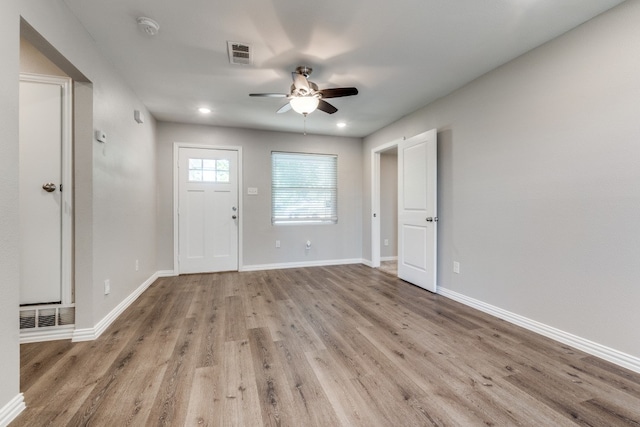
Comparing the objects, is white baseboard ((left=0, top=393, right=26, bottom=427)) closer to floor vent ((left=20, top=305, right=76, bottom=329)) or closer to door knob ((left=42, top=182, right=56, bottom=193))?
floor vent ((left=20, top=305, right=76, bottom=329))

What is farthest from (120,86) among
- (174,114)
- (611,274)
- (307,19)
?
(611,274)

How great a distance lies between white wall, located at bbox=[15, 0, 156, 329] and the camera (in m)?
1.77

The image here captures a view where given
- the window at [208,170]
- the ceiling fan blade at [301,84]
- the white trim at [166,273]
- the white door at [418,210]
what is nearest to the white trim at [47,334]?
the white trim at [166,273]

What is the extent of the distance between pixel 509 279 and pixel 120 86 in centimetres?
416

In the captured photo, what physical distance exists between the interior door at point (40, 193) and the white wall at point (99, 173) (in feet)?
0.61

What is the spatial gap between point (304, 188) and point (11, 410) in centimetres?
397

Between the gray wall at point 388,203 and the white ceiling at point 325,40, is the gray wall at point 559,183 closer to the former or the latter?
the white ceiling at point 325,40

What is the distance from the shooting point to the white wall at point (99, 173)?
5.82 ft

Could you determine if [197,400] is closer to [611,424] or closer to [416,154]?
[611,424]

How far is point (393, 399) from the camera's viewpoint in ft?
4.75

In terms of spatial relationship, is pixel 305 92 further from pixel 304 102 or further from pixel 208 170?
pixel 208 170

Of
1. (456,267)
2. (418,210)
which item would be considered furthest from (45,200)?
(456,267)

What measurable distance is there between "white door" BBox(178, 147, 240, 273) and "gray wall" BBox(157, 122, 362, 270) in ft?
0.51

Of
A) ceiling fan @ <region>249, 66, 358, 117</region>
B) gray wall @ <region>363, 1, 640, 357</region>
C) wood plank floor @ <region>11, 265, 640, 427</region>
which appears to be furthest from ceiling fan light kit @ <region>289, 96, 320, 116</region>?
wood plank floor @ <region>11, 265, 640, 427</region>
